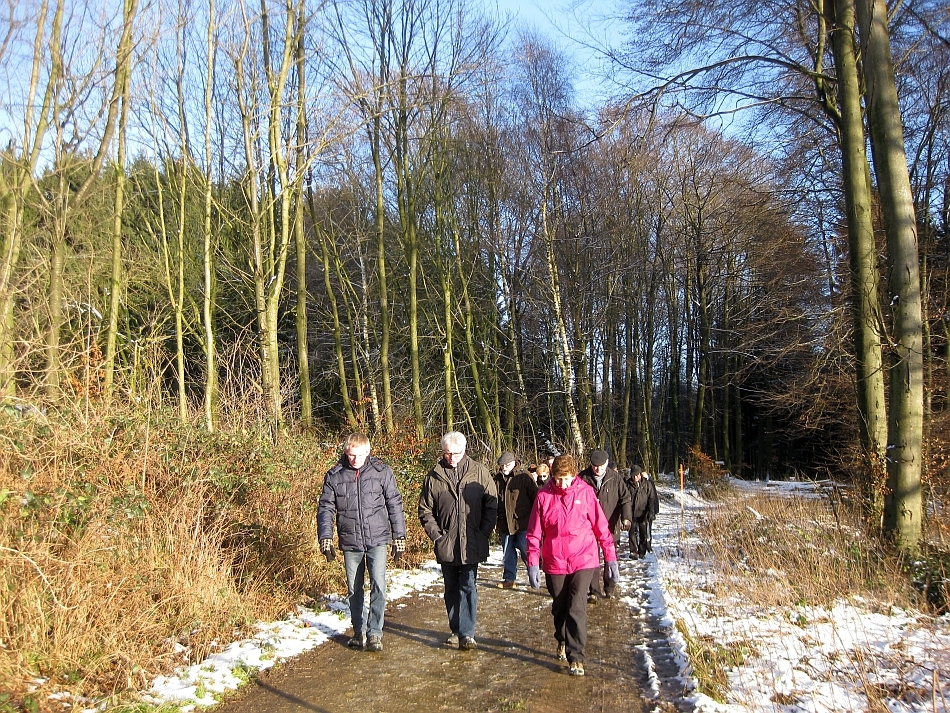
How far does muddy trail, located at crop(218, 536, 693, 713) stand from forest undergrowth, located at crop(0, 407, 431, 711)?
39.1 inches

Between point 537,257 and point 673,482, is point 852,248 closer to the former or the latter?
point 537,257

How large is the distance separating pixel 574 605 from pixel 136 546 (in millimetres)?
3769

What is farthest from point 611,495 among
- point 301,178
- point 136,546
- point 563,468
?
point 301,178

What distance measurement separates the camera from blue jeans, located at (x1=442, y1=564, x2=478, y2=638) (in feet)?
22.2

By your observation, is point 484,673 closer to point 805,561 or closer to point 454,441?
point 454,441

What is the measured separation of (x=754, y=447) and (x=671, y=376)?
8.51 metres

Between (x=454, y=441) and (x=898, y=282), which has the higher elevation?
(x=898, y=282)

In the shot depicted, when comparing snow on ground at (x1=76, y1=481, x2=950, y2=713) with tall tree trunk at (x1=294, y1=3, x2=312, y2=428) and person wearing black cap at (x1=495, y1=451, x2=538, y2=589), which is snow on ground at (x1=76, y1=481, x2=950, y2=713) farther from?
tall tree trunk at (x1=294, y1=3, x2=312, y2=428)

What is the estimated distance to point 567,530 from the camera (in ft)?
20.4

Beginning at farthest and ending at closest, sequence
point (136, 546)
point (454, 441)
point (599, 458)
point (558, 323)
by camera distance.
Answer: point (558, 323) < point (599, 458) < point (454, 441) < point (136, 546)

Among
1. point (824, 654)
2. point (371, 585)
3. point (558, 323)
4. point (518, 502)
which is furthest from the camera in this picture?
point (558, 323)

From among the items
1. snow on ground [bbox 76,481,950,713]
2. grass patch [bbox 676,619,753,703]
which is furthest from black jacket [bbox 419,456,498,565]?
grass patch [bbox 676,619,753,703]

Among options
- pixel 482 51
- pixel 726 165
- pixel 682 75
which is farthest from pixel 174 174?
pixel 726 165

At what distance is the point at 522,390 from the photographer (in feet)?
82.9
